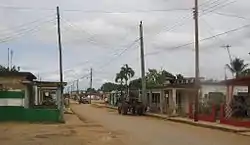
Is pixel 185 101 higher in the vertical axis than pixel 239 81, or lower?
lower

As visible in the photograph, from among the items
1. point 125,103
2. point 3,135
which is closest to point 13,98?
point 3,135

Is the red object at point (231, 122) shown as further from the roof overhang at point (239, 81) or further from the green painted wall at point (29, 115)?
the green painted wall at point (29, 115)

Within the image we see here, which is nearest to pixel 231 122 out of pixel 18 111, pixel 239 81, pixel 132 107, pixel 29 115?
pixel 239 81

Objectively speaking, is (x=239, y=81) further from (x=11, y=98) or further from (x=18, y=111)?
(x=11, y=98)

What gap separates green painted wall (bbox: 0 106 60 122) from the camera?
35388 millimetres

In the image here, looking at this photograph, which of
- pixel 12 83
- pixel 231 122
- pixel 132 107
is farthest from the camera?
pixel 132 107

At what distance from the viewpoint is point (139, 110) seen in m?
53.2

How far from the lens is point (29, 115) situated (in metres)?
35.5

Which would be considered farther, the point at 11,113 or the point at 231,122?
the point at 11,113

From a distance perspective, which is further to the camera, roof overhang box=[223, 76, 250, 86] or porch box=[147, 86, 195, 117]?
porch box=[147, 86, 195, 117]

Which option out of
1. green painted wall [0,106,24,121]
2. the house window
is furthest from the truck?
green painted wall [0,106,24,121]

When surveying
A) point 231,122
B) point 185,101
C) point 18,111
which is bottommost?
point 231,122

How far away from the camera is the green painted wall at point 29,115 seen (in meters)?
35.4

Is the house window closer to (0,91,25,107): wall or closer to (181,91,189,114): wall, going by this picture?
(181,91,189,114): wall
